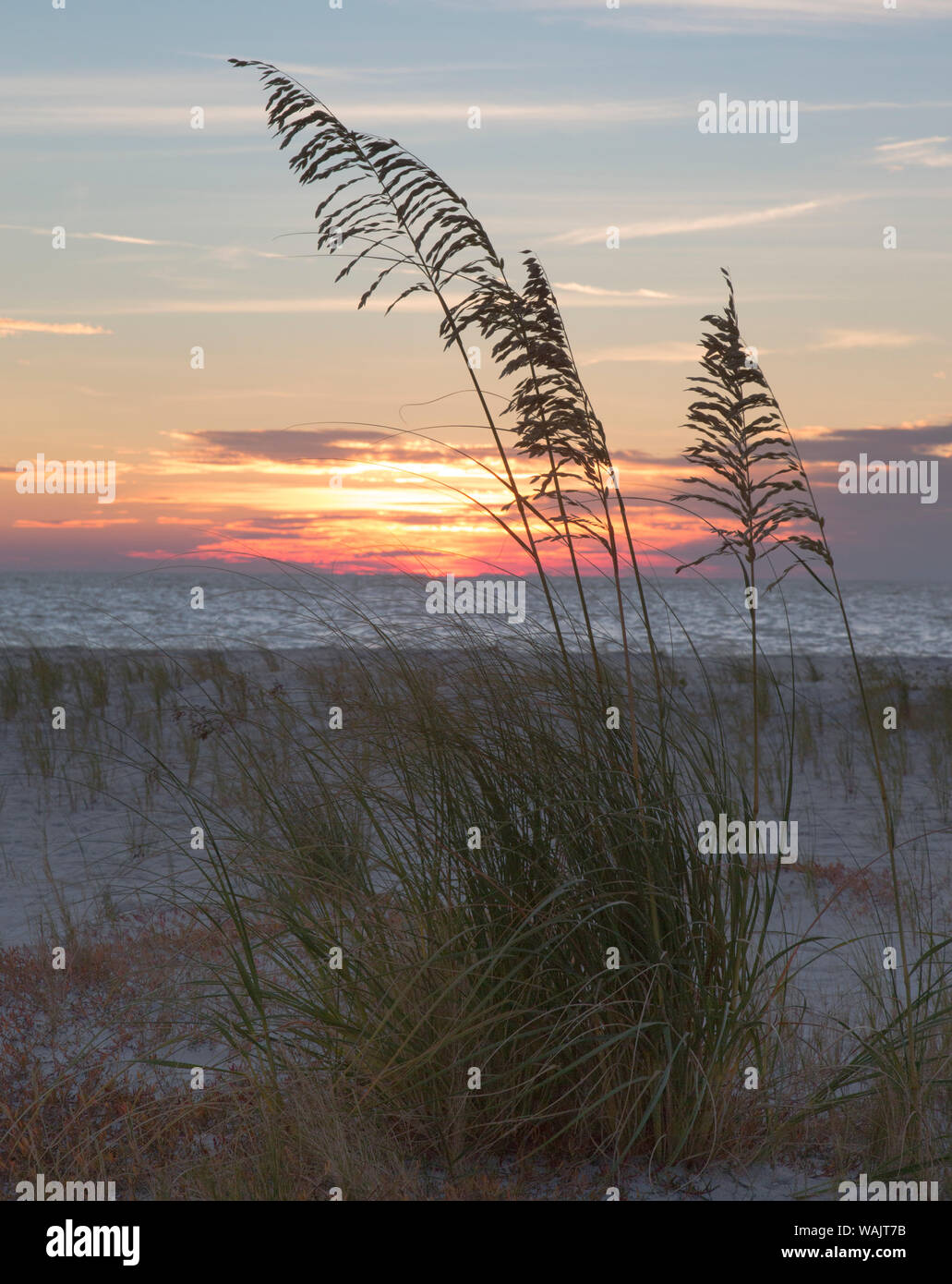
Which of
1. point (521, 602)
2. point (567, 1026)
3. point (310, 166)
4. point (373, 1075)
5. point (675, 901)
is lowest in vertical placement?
point (373, 1075)

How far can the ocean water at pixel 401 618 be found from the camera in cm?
344

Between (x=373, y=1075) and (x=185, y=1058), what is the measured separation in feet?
4.77

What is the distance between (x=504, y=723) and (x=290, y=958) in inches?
37.8

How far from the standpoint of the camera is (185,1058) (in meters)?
4.11

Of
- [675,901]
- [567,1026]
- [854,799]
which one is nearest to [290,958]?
[567,1026]

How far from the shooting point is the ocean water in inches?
135

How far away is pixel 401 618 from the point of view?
11.7 feet

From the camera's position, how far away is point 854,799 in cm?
945

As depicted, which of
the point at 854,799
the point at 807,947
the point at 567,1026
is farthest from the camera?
the point at 854,799

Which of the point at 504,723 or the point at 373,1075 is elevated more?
the point at 504,723

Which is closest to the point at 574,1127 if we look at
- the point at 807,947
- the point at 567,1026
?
the point at 567,1026

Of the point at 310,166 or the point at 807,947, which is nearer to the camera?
the point at 310,166
